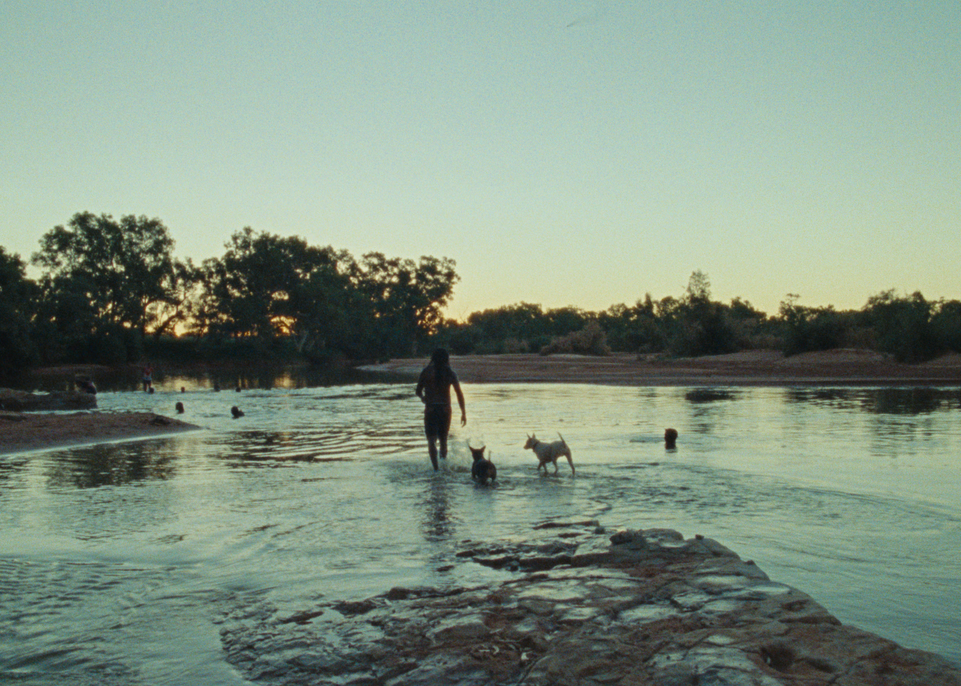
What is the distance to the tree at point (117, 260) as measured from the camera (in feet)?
277

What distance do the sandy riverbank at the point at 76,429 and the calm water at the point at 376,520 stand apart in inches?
55.5

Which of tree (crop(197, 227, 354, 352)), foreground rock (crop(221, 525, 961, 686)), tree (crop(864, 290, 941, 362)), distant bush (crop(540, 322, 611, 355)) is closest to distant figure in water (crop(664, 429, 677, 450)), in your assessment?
foreground rock (crop(221, 525, 961, 686))

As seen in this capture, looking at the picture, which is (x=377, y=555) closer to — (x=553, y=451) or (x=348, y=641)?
(x=348, y=641)

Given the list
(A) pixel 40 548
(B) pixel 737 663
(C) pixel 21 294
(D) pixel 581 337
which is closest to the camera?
(B) pixel 737 663

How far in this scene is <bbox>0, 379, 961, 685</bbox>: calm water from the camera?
5180 mm

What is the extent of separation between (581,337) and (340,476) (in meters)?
73.8

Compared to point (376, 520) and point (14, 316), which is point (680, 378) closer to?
point (376, 520)

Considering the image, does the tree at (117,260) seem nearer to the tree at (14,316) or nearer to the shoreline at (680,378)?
the tree at (14,316)

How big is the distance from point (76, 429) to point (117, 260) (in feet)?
250

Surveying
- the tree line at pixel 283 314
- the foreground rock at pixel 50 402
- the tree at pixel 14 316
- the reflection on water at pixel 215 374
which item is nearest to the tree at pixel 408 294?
the tree line at pixel 283 314

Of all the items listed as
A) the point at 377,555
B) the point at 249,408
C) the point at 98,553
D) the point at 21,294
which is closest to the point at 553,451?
the point at 377,555

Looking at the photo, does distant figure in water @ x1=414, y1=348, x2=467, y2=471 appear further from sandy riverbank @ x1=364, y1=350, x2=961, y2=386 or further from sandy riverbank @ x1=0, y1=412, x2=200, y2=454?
sandy riverbank @ x1=364, y1=350, x2=961, y2=386

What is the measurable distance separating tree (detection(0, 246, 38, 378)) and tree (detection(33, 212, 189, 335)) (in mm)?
18108

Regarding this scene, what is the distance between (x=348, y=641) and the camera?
466 cm
